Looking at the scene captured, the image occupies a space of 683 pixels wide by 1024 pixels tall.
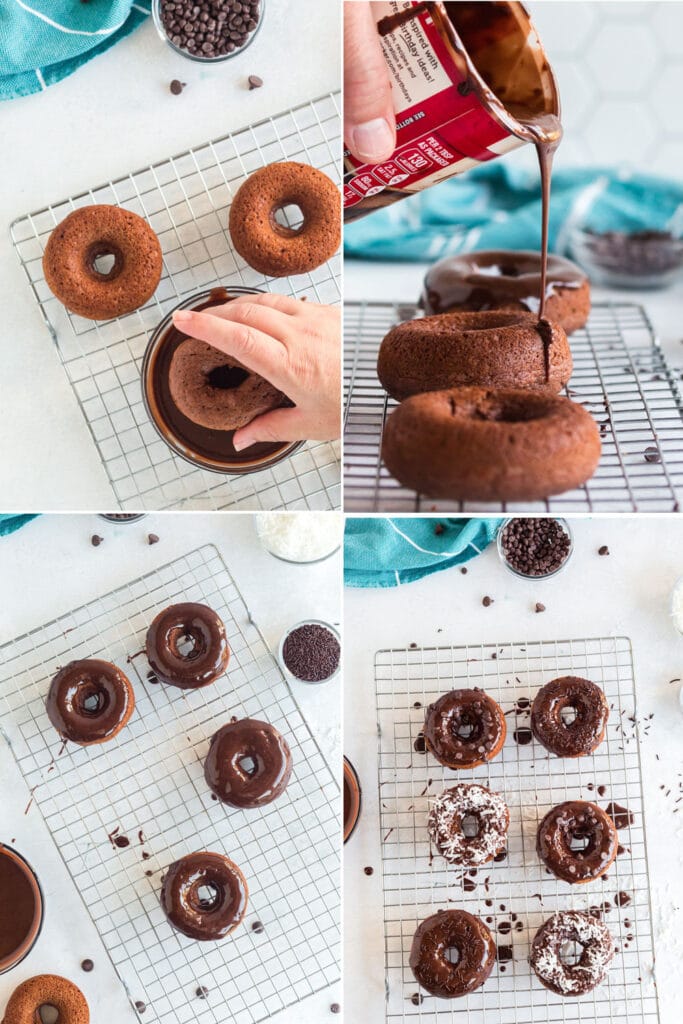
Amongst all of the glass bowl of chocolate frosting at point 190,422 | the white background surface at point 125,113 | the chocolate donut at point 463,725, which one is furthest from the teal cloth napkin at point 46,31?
the chocolate donut at point 463,725

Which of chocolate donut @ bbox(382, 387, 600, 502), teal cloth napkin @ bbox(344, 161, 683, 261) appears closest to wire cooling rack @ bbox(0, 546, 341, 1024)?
chocolate donut @ bbox(382, 387, 600, 502)

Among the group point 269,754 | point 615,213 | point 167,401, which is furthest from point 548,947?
point 615,213

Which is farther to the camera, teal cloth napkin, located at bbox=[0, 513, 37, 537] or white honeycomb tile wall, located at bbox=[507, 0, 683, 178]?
white honeycomb tile wall, located at bbox=[507, 0, 683, 178]

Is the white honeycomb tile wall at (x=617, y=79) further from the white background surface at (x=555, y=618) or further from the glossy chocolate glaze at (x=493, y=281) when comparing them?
the white background surface at (x=555, y=618)

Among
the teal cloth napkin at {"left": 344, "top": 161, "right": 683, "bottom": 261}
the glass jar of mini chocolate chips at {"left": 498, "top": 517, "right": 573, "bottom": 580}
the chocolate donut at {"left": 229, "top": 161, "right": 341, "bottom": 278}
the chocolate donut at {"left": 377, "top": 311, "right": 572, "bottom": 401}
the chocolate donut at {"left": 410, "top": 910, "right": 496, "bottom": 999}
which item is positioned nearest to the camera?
the chocolate donut at {"left": 377, "top": 311, "right": 572, "bottom": 401}

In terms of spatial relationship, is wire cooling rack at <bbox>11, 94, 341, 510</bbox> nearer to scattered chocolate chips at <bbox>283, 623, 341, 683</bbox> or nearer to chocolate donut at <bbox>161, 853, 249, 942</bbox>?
scattered chocolate chips at <bbox>283, 623, 341, 683</bbox>

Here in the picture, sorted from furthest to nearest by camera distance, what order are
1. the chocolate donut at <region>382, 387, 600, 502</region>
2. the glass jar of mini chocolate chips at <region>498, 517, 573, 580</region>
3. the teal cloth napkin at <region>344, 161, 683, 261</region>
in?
1. the teal cloth napkin at <region>344, 161, 683, 261</region>
2. the glass jar of mini chocolate chips at <region>498, 517, 573, 580</region>
3. the chocolate donut at <region>382, 387, 600, 502</region>

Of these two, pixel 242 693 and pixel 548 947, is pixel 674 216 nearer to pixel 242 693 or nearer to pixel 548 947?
pixel 242 693

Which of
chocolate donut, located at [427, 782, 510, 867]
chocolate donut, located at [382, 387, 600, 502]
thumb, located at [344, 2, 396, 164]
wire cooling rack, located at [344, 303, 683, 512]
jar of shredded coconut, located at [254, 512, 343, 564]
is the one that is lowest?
chocolate donut, located at [427, 782, 510, 867]
